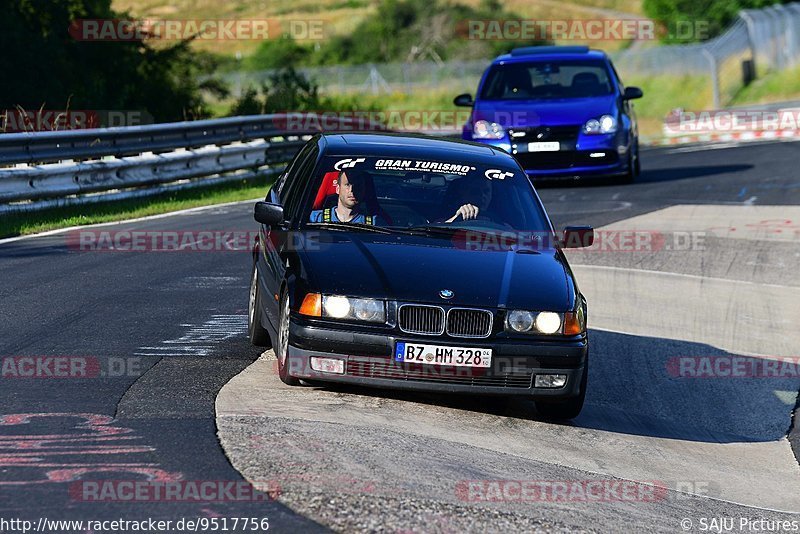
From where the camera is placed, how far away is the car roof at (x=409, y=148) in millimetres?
9125

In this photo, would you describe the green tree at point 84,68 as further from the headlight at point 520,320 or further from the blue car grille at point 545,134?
the headlight at point 520,320

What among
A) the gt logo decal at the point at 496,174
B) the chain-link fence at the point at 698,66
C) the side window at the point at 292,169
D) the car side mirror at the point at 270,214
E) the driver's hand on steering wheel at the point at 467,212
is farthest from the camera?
the chain-link fence at the point at 698,66

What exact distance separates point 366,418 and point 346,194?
1885 millimetres

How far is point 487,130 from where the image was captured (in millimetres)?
20219

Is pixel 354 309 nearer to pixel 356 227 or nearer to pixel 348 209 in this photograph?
pixel 356 227

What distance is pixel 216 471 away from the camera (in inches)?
238

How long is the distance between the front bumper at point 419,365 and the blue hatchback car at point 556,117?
12342 mm

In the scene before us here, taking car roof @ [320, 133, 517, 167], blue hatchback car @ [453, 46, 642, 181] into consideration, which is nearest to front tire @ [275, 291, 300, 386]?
car roof @ [320, 133, 517, 167]

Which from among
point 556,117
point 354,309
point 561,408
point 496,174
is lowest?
point 561,408

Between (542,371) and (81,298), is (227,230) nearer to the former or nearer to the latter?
(81,298)

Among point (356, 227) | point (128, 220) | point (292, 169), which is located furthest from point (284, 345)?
point (128, 220)

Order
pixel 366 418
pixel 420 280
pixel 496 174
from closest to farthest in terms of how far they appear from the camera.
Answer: pixel 366 418, pixel 420 280, pixel 496 174

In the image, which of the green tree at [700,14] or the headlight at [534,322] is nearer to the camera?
the headlight at [534,322]

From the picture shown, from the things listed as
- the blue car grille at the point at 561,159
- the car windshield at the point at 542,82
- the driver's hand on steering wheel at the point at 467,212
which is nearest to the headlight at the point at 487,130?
the blue car grille at the point at 561,159
